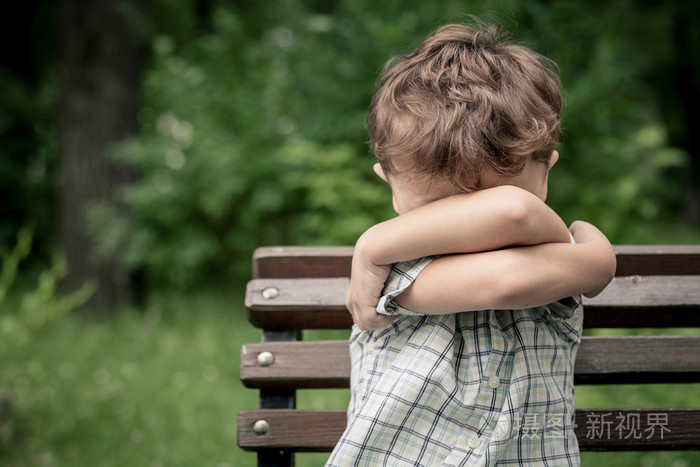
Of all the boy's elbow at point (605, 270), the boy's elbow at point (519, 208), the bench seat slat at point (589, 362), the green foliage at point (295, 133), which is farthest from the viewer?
the green foliage at point (295, 133)

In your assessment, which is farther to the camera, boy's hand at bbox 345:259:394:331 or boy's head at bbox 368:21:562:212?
boy's hand at bbox 345:259:394:331

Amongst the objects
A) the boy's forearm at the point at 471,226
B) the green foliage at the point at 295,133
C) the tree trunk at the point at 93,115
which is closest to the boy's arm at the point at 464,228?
the boy's forearm at the point at 471,226

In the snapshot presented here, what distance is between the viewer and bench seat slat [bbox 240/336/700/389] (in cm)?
176

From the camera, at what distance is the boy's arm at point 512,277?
1.25 m

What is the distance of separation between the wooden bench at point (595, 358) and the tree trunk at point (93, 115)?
363 centimetres

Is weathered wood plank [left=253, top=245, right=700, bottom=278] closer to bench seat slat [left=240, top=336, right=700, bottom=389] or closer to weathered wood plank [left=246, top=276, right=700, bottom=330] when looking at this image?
weathered wood plank [left=246, top=276, right=700, bottom=330]

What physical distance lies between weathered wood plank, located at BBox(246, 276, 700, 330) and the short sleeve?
429mm

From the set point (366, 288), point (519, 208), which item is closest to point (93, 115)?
point (366, 288)

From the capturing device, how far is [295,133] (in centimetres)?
479

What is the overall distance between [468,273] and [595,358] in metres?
0.69

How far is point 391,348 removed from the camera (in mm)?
1476

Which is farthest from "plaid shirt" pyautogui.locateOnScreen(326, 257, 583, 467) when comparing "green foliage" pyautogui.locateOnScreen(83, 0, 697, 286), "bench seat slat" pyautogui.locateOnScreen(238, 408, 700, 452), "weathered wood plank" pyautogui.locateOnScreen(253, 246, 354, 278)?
"green foliage" pyautogui.locateOnScreen(83, 0, 697, 286)

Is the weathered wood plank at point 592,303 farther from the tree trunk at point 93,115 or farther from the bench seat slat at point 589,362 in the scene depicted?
the tree trunk at point 93,115

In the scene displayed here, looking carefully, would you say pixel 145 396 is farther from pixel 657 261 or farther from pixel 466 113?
pixel 466 113
